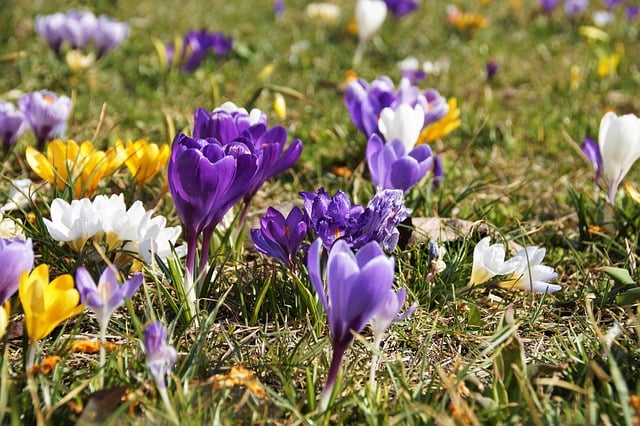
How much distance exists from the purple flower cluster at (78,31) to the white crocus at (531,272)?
2696 millimetres

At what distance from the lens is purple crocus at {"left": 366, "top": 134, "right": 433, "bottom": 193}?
1951mm

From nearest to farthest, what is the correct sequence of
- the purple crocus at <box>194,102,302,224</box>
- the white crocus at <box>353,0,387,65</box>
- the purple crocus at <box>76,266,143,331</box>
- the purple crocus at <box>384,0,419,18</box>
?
the purple crocus at <box>76,266,143,331</box> < the purple crocus at <box>194,102,302,224</box> < the white crocus at <box>353,0,387,65</box> < the purple crocus at <box>384,0,419,18</box>

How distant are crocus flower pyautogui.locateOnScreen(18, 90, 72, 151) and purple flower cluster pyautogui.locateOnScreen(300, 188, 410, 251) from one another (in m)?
1.20

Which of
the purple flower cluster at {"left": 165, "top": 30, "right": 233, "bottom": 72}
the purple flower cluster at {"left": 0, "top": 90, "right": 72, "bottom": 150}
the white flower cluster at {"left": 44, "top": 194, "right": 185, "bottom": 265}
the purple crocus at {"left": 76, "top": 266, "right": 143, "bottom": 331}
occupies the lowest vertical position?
the purple flower cluster at {"left": 165, "top": 30, "right": 233, "bottom": 72}

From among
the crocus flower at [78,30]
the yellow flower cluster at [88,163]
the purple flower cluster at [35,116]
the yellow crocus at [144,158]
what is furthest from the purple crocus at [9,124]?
the crocus flower at [78,30]

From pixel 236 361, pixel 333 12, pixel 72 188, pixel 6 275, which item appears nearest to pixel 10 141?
pixel 72 188

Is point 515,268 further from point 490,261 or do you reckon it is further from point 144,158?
point 144,158

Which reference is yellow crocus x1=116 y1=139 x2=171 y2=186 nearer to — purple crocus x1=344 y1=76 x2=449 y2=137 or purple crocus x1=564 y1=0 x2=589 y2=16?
purple crocus x1=344 y1=76 x2=449 y2=137

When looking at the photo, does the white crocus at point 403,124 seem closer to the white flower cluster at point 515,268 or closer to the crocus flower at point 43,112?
the white flower cluster at point 515,268

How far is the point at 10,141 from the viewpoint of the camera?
2.46 meters

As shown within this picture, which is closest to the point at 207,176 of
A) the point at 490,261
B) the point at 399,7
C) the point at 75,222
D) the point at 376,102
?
the point at 75,222

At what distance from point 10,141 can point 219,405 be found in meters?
1.53

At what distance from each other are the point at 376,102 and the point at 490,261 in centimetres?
81

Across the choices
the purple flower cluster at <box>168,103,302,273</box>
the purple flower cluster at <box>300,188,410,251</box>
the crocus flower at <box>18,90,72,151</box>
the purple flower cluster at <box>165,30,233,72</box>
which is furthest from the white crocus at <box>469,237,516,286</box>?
the purple flower cluster at <box>165,30,233,72</box>
